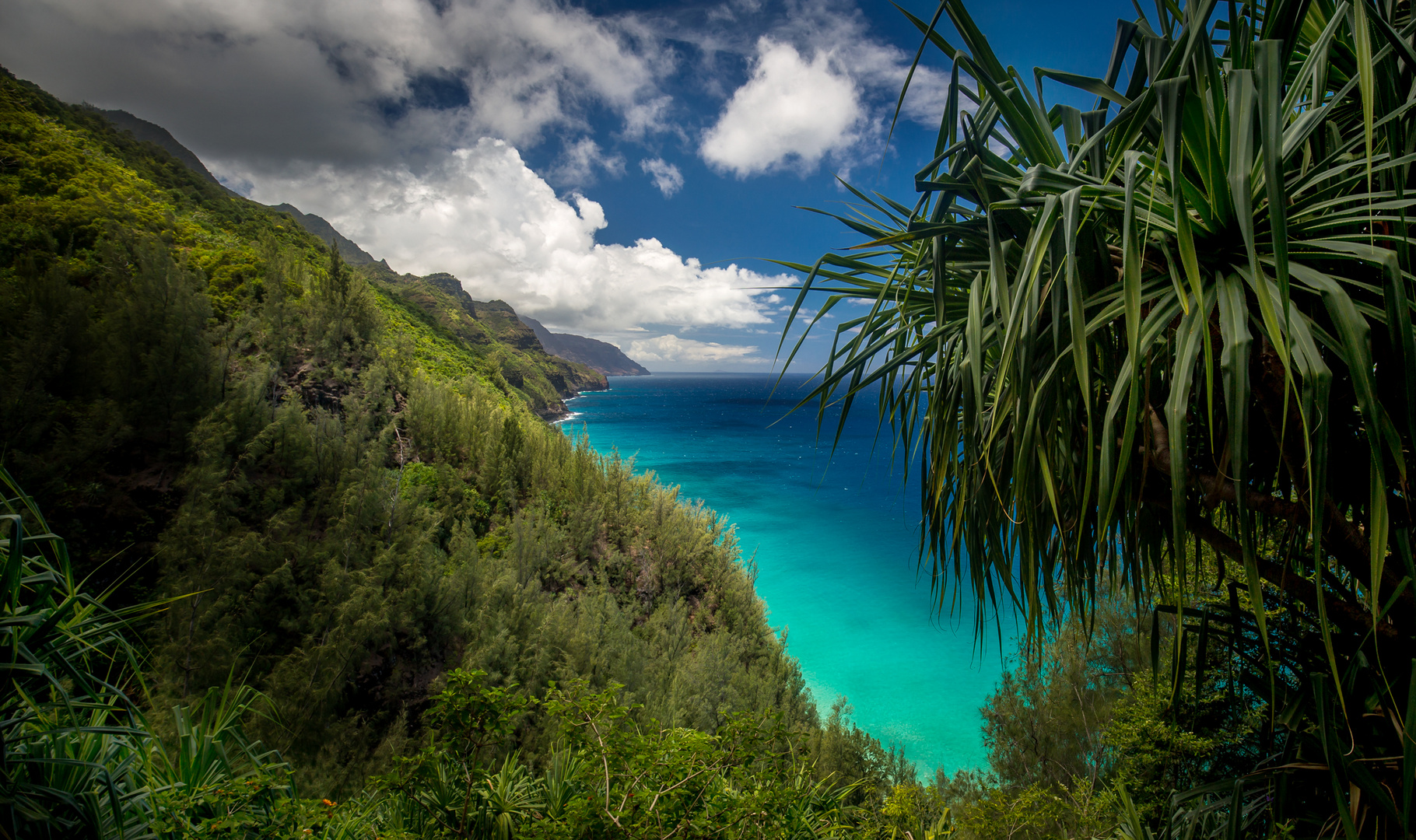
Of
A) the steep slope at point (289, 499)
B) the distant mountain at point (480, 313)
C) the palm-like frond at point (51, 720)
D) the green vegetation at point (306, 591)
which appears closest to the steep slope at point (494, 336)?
the distant mountain at point (480, 313)

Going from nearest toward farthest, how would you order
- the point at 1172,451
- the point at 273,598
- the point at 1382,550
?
the point at 1382,550, the point at 1172,451, the point at 273,598

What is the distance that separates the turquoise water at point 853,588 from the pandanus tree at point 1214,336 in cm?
51

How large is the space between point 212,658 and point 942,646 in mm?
18767

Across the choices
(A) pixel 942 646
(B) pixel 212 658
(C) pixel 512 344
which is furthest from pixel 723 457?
(C) pixel 512 344

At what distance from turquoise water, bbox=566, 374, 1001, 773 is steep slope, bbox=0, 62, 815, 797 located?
4.30m

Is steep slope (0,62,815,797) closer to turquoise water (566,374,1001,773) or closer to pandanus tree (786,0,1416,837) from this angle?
pandanus tree (786,0,1416,837)

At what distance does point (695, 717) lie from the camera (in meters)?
6.29

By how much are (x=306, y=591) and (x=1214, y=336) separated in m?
7.01

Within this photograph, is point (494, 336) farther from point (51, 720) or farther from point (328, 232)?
point (51, 720)

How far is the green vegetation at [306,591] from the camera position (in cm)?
194

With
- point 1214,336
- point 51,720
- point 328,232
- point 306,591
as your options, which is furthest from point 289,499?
point 328,232

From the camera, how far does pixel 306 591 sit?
495 centimetres

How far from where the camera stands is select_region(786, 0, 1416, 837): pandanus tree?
109cm

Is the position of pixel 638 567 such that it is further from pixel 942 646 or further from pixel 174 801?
pixel 942 646
